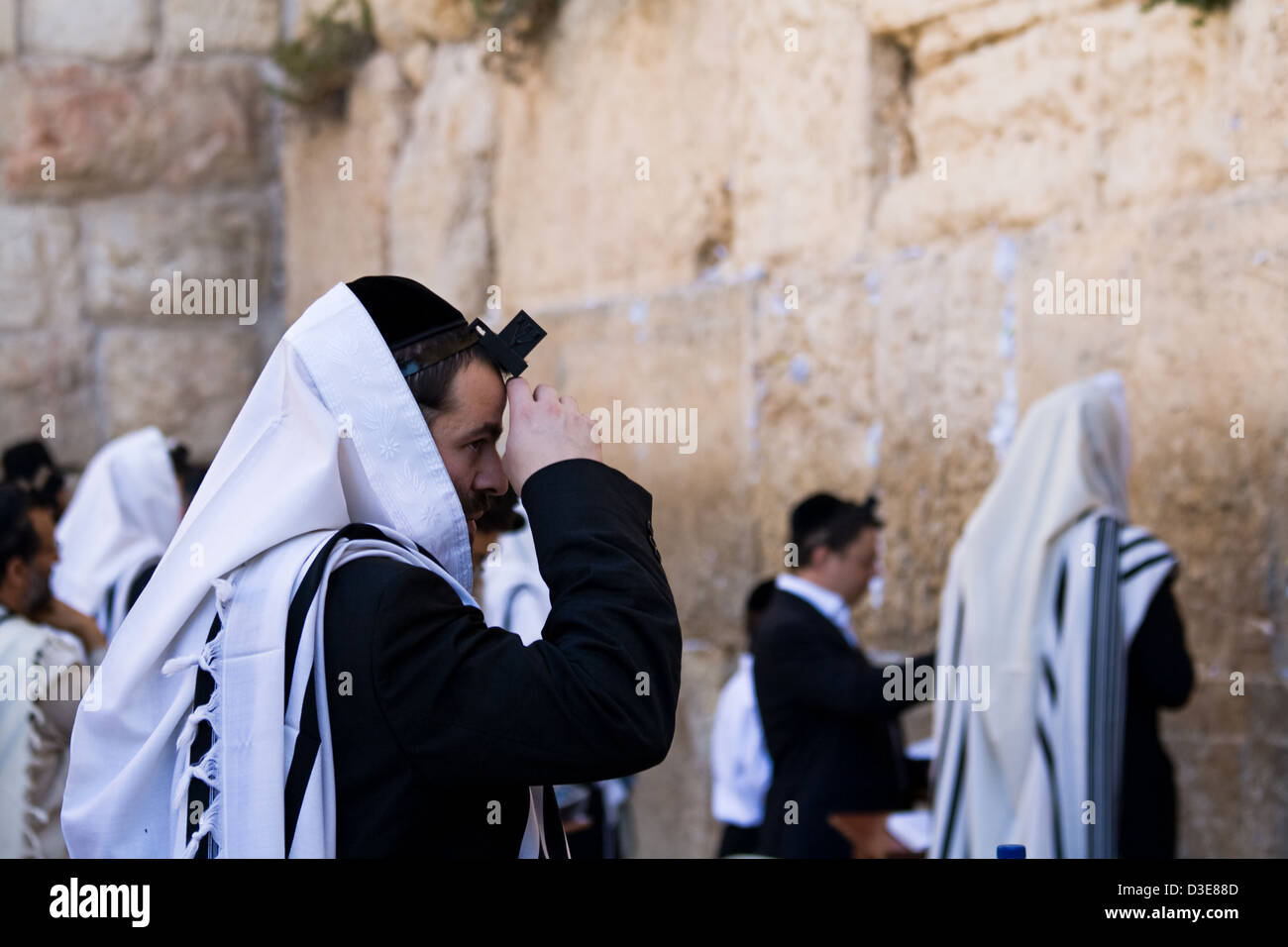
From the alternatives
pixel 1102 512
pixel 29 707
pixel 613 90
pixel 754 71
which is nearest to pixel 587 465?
pixel 29 707

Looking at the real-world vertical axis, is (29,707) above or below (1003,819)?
above

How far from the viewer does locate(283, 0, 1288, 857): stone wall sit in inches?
143

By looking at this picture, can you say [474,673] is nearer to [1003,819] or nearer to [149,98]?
[1003,819]

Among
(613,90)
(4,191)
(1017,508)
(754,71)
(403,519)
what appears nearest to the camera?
(403,519)

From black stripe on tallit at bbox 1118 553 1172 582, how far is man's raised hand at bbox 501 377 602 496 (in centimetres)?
223

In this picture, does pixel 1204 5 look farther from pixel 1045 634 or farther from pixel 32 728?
pixel 32 728

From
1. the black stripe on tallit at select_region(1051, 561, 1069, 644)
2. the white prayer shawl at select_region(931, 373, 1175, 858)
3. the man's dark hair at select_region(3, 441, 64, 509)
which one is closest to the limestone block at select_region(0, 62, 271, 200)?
the man's dark hair at select_region(3, 441, 64, 509)

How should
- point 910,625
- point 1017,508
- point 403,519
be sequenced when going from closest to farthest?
point 403,519
point 1017,508
point 910,625

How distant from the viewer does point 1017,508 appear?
151 inches

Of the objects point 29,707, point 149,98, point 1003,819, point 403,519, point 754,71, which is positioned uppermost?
point 149,98

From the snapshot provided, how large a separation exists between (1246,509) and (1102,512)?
33 centimetres

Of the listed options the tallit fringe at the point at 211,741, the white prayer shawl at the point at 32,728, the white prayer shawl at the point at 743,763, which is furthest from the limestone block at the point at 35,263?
the tallit fringe at the point at 211,741

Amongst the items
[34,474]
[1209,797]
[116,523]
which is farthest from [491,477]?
[116,523]

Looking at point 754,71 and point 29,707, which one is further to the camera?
point 754,71
